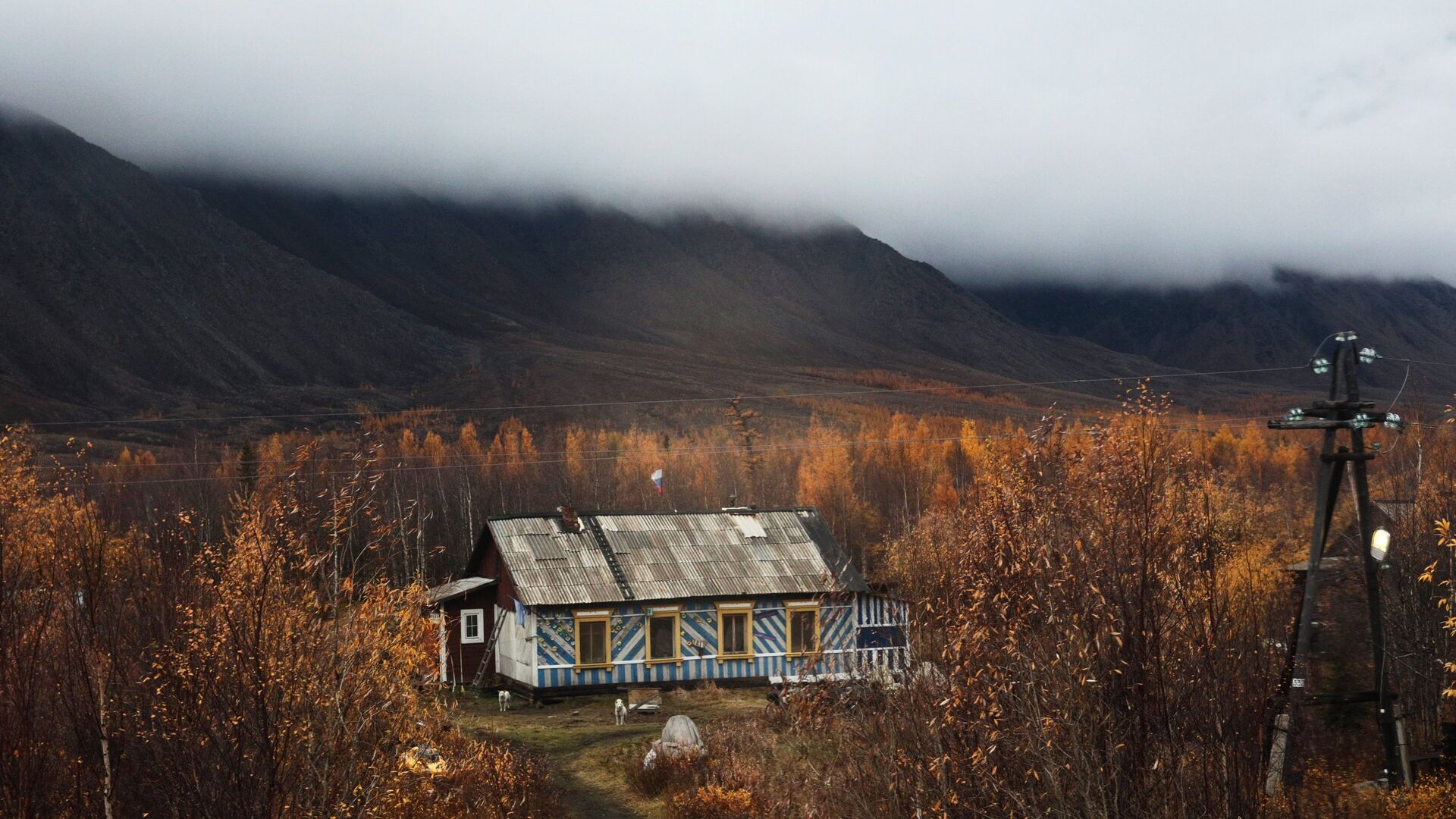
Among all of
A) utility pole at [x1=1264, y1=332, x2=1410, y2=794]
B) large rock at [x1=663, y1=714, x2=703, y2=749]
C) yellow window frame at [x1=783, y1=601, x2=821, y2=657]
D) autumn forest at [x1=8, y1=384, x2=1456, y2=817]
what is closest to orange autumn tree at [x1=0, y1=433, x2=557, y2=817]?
autumn forest at [x1=8, y1=384, x2=1456, y2=817]

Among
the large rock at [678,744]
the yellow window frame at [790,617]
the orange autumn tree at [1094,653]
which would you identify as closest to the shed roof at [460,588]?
the yellow window frame at [790,617]

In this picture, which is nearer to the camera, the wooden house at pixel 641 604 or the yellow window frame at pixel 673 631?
the wooden house at pixel 641 604

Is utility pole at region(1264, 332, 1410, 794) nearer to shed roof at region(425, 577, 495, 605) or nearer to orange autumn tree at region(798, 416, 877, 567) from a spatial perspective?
shed roof at region(425, 577, 495, 605)

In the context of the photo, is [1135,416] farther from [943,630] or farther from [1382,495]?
[1382,495]

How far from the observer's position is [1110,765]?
11.6m

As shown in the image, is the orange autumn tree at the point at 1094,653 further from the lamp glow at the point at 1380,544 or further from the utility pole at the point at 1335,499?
the lamp glow at the point at 1380,544

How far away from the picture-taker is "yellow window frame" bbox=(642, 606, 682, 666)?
37281 mm

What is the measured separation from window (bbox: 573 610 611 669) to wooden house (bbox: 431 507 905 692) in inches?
1.5

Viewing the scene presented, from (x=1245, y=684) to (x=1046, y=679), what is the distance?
178cm

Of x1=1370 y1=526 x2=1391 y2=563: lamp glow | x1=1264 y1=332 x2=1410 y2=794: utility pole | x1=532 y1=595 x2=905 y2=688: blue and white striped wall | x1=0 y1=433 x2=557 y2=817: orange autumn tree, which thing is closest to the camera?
x1=0 y1=433 x2=557 y2=817: orange autumn tree

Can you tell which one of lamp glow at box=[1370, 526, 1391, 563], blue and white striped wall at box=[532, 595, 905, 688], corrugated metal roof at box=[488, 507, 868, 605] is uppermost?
lamp glow at box=[1370, 526, 1391, 563]

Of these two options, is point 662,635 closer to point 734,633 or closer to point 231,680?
point 734,633

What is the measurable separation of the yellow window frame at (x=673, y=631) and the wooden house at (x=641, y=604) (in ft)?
0.11

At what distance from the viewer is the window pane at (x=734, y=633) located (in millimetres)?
38000
